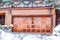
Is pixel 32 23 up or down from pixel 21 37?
down

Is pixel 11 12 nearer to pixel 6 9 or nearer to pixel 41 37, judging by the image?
pixel 6 9

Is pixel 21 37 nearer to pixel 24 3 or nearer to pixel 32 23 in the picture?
pixel 24 3

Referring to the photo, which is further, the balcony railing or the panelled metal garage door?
the panelled metal garage door

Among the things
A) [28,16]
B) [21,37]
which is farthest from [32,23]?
[21,37]

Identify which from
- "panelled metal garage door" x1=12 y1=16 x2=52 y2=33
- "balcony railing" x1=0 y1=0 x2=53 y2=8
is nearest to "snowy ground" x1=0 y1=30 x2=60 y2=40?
"balcony railing" x1=0 y1=0 x2=53 y2=8

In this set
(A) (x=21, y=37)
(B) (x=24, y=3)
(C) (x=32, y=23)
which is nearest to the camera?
(A) (x=21, y=37)

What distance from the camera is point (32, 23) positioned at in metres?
2.33

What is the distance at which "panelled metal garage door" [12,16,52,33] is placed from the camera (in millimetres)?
2246

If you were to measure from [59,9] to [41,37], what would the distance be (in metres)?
1.69

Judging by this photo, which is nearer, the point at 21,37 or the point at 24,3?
the point at 21,37

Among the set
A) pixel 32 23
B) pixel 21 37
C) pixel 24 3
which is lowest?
pixel 32 23

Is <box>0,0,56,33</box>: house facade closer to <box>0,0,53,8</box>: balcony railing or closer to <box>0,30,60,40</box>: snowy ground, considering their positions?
<box>0,0,53,8</box>: balcony railing

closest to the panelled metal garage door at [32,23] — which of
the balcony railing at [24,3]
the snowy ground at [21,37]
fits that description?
the balcony railing at [24,3]

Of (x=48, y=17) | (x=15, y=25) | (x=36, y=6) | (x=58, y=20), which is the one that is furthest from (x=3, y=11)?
(x=58, y=20)
